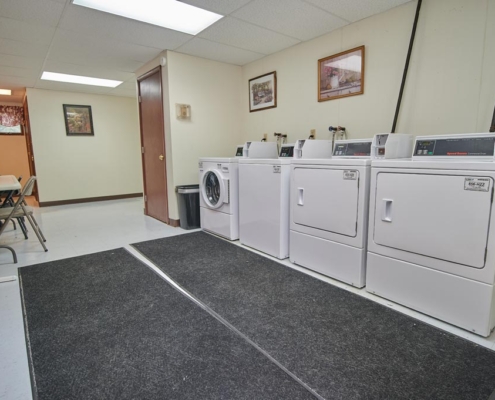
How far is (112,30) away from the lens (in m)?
3.24

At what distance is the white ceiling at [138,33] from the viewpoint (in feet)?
8.98

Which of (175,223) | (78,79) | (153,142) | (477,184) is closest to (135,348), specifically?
(477,184)

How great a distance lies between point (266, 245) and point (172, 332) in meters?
1.50

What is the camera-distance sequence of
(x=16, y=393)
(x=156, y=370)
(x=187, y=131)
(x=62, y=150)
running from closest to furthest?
1. (x=16, y=393)
2. (x=156, y=370)
3. (x=187, y=131)
4. (x=62, y=150)

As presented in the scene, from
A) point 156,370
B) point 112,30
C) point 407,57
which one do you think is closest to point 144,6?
point 112,30

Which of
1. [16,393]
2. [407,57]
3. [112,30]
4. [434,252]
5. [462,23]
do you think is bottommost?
[16,393]

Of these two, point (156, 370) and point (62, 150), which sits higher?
point (62, 150)

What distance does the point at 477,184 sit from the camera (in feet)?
5.40

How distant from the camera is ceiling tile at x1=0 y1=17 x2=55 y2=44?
3023mm

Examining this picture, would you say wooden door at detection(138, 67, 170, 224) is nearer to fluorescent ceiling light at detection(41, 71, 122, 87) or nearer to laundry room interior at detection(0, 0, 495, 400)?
laundry room interior at detection(0, 0, 495, 400)

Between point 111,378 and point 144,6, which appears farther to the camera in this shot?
point 144,6

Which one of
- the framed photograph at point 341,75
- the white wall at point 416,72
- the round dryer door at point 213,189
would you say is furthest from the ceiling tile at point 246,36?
the round dryer door at point 213,189

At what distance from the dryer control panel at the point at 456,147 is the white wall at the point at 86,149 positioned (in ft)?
21.7

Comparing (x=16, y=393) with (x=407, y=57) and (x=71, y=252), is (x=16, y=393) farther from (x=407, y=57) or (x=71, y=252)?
(x=407, y=57)
